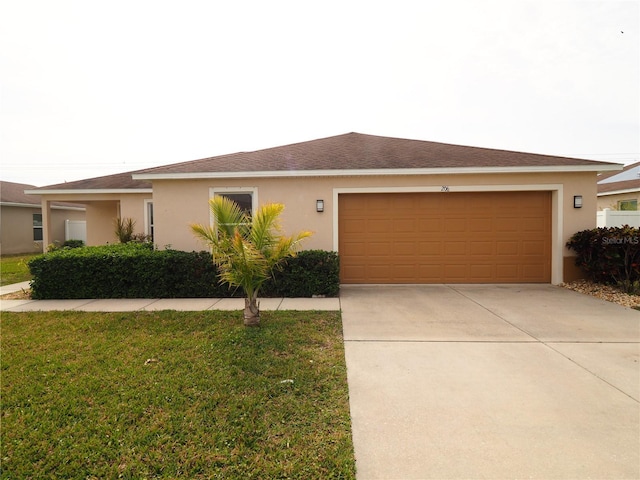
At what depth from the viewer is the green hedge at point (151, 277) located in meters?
7.05

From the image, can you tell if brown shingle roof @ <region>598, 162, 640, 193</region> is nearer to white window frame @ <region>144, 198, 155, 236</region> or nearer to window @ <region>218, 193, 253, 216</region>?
window @ <region>218, 193, 253, 216</region>

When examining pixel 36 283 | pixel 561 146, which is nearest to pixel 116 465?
pixel 36 283

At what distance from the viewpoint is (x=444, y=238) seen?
8.33 m

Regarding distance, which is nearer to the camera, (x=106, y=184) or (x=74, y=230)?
(x=106, y=184)

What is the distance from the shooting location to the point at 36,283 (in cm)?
701

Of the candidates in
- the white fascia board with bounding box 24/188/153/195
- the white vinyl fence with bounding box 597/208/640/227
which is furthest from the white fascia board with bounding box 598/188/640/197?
the white fascia board with bounding box 24/188/153/195

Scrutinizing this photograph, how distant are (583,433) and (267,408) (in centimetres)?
267

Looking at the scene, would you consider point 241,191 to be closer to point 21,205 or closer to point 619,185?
point 21,205

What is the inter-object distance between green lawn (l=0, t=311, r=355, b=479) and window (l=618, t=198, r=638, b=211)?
1863 centimetres

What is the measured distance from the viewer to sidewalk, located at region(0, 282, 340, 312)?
20.2ft

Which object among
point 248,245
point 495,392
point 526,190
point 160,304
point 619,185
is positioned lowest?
point 495,392

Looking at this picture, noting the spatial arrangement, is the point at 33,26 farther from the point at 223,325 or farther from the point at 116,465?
the point at 116,465

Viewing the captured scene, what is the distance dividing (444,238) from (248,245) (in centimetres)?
569

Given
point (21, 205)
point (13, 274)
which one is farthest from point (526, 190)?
point (21, 205)
